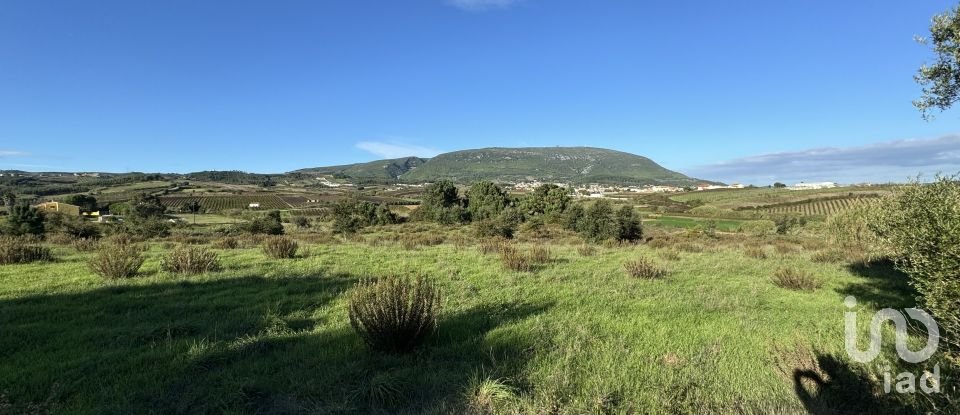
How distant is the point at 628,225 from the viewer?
1310 inches

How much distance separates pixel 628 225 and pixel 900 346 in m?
28.5

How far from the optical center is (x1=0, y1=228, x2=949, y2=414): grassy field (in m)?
3.84

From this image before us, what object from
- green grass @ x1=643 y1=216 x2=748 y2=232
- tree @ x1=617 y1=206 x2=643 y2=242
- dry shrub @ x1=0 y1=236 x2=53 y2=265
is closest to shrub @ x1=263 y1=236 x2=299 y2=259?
dry shrub @ x1=0 y1=236 x2=53 y2=265

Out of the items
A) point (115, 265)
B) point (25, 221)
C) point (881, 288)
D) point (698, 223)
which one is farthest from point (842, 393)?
point (698, 223)

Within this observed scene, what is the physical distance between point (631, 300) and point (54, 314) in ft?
29.6

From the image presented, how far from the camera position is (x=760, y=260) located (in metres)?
15.2

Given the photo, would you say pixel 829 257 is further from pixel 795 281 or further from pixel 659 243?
pixel 659 243

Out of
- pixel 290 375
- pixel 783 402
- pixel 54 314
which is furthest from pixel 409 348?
pixel 54 314

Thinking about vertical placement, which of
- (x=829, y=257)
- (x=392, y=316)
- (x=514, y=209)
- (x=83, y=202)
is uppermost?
(x=392, y=316)

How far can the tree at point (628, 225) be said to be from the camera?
3195 cm

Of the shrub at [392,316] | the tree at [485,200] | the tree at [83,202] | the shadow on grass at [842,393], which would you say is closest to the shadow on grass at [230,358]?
the shrub at [392,316]

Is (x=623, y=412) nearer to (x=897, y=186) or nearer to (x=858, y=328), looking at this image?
(x=858, y=328)

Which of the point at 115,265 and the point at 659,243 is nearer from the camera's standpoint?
the point at 115,265

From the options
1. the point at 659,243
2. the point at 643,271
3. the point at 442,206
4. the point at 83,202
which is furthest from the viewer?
the point at 83,202
